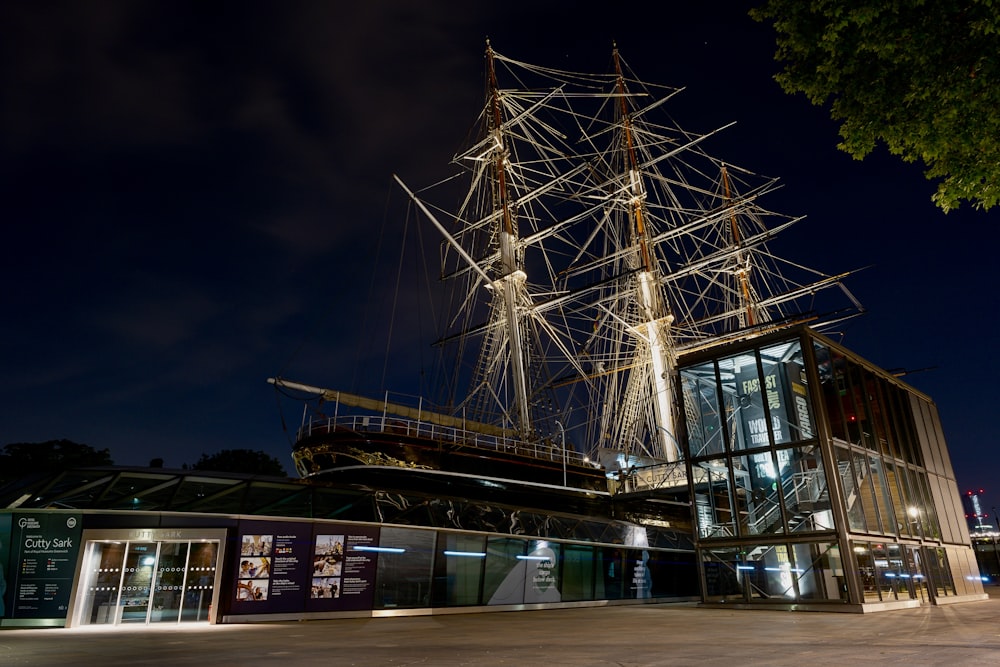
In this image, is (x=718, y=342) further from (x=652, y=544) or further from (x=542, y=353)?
(x=652, y=544)

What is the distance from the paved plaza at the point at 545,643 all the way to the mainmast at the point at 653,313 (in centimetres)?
2208

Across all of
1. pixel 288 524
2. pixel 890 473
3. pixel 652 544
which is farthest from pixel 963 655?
pixel 652 544

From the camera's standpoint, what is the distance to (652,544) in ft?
81.5

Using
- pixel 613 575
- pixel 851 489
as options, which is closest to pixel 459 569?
pixel 613 575

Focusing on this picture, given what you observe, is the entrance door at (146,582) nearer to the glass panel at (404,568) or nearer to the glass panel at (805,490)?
the glass panel at (404,568)

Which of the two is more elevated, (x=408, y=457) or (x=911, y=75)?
(x=911, y=75)

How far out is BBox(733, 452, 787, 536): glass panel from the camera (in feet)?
57.1

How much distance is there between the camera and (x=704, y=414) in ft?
65.2

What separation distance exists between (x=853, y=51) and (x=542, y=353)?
29074mm

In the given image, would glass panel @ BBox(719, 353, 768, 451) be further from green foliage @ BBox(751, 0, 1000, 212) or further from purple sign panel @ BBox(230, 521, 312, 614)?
purple sign panel @ BBox(230, 521, 312, 614)

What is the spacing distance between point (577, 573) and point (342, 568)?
888 cm

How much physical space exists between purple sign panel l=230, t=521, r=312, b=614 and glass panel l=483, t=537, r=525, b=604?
18.4ft

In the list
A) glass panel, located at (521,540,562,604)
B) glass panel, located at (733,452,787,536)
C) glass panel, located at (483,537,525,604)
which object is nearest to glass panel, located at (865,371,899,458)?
glass panel, located at (733,452,787,536)

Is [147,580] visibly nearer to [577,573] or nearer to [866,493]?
[577,573]
